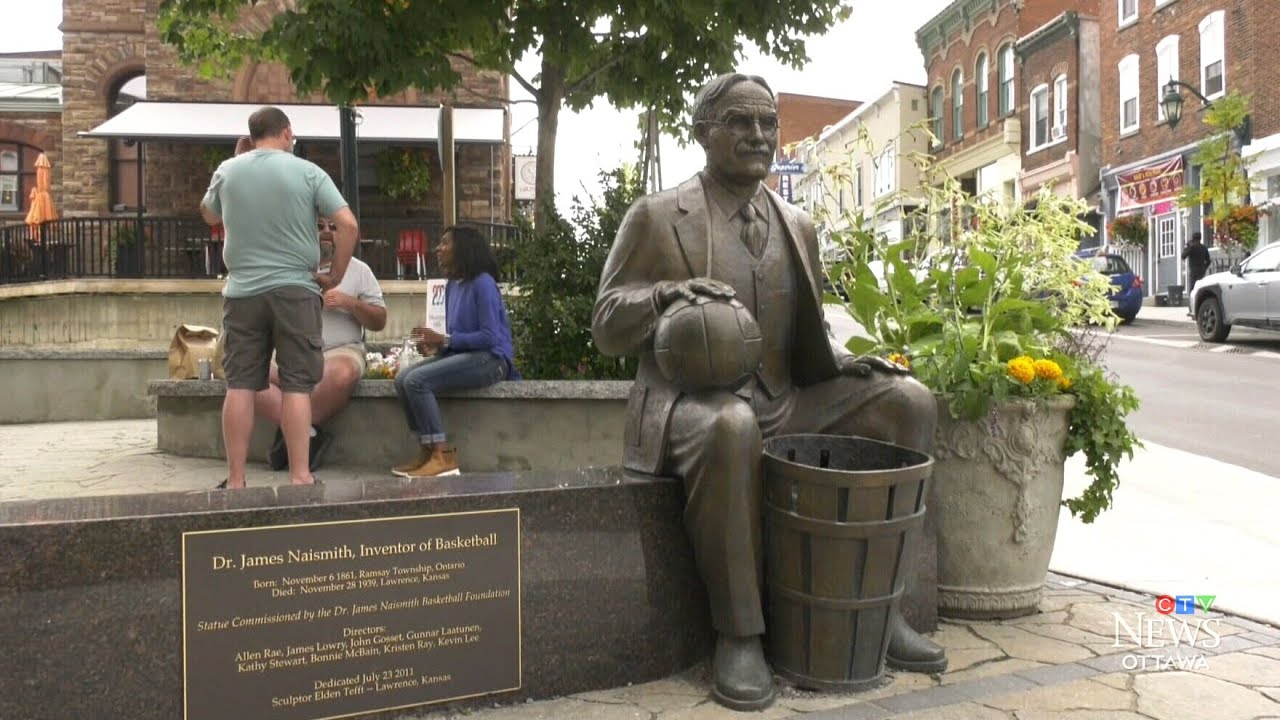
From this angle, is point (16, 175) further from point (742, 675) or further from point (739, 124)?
Answer: point (742, 675)


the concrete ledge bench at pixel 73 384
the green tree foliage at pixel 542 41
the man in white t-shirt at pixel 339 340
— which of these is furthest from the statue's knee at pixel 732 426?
the concrete ledge bench at pixel 73 384

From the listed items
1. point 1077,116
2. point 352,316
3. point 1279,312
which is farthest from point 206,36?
point 1077,116

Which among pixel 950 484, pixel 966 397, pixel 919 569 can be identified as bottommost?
pixel 919 569

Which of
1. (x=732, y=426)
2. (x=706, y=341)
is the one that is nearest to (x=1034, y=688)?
(x=732, y=426)

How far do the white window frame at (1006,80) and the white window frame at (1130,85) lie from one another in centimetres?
669

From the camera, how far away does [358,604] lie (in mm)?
2934

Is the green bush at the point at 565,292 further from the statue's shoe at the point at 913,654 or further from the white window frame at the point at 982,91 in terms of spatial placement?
the white window frame at the point at 982,91

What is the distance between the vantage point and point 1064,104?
114 ft

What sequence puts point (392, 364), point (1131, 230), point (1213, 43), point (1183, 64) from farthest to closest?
1. point (1183, 64)
2. point (1131, 230)
3. point (1213, 43)
4. point (392, 364)

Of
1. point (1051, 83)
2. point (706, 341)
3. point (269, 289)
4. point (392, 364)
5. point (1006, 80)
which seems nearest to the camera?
point (706, 341)

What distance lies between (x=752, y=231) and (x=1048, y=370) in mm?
1328

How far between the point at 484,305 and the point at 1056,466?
3400mm

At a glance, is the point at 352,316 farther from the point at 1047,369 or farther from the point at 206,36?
the point at 206,36

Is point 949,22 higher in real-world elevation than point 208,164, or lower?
higher
